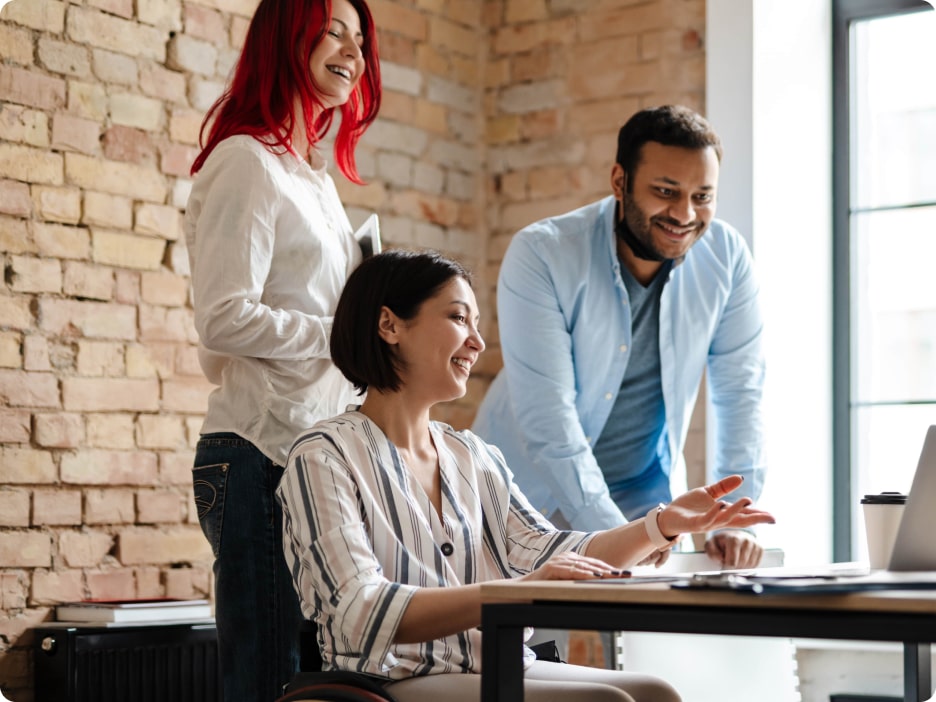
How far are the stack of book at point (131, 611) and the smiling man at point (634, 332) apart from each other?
0.88m

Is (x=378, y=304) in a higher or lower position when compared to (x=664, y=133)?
lower

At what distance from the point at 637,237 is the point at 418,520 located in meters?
1.28

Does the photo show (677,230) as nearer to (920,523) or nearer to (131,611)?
(920,523)

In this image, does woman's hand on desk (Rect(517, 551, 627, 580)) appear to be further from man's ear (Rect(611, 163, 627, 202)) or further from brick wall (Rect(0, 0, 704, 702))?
brick wall (Rect(0, 0, 704, 702))

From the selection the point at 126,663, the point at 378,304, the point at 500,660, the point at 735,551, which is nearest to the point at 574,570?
the point at 500,660

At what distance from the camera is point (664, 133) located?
9.46ft

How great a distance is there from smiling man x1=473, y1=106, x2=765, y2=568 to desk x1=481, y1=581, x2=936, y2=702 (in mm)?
1323

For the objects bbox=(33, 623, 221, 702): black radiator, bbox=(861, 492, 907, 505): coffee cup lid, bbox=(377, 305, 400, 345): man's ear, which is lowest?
bbox=(33, 623, 221, 702): black radiator

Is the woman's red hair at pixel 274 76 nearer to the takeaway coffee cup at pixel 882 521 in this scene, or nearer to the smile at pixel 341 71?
the smile at pixel 341 71

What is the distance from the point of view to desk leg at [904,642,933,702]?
7.10 feet

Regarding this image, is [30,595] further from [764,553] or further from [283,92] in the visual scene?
[764,553]

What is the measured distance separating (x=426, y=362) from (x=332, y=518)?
347 mm

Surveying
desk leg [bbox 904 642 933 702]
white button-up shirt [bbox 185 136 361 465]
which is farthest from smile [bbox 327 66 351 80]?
desk leg [bbox 904 642 933 702]

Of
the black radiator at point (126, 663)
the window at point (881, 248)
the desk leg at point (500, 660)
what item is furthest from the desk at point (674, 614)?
the window at point (881, 248)
